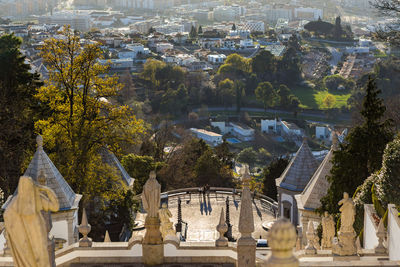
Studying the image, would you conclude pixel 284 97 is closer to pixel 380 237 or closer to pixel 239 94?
pixel 239 94

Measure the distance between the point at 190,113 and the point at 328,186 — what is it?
2189 inches

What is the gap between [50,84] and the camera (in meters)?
19.8

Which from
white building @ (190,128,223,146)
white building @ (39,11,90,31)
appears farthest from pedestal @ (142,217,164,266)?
white building @ (39,11,90,31)

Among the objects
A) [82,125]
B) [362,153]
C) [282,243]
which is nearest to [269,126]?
[82,125]

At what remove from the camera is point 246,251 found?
964 centimetres

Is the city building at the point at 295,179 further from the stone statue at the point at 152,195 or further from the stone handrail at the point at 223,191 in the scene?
the stone statue at the point at 152,195

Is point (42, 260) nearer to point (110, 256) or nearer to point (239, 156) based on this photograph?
point (110, 256)

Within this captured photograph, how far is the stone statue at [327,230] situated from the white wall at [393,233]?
108cm

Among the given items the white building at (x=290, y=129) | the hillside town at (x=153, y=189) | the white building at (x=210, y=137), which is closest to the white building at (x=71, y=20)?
the white building at (x=290, y=129)

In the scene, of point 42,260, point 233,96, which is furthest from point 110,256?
point 233,96

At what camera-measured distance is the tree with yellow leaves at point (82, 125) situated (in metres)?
18.6

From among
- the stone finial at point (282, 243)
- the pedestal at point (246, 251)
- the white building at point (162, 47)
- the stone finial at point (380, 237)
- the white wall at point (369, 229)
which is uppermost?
the stone finial at point (282, 243)

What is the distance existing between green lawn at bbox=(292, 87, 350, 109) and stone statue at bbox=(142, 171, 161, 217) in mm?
70819

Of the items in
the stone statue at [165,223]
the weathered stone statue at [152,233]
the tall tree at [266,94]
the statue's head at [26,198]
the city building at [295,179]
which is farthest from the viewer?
the tall tree at [266,94]
